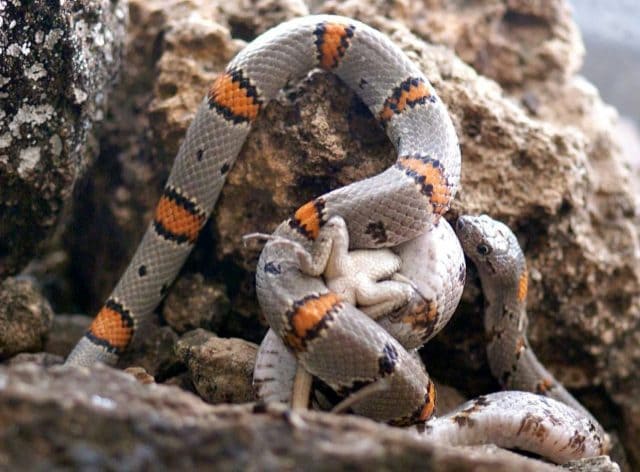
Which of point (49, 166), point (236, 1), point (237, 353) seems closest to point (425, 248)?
point (237, 353)

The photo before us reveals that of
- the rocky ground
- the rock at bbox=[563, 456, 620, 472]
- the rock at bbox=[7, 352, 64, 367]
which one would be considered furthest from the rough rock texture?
the rock at bbox=[563, 456, 620, 472]

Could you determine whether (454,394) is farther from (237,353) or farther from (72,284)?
(72,284)

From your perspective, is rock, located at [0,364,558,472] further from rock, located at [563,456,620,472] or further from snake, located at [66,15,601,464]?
rock, located at [563,456,620,472]

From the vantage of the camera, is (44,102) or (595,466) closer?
(595,466)

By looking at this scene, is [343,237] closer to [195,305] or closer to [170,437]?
[195,305]

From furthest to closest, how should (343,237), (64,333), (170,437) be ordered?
(64,333), (343,237), (170,437)

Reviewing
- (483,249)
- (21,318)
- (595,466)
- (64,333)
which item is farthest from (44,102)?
(595,466)

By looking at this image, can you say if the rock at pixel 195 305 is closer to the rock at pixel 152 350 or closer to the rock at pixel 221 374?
the rock at pixel 152 350
